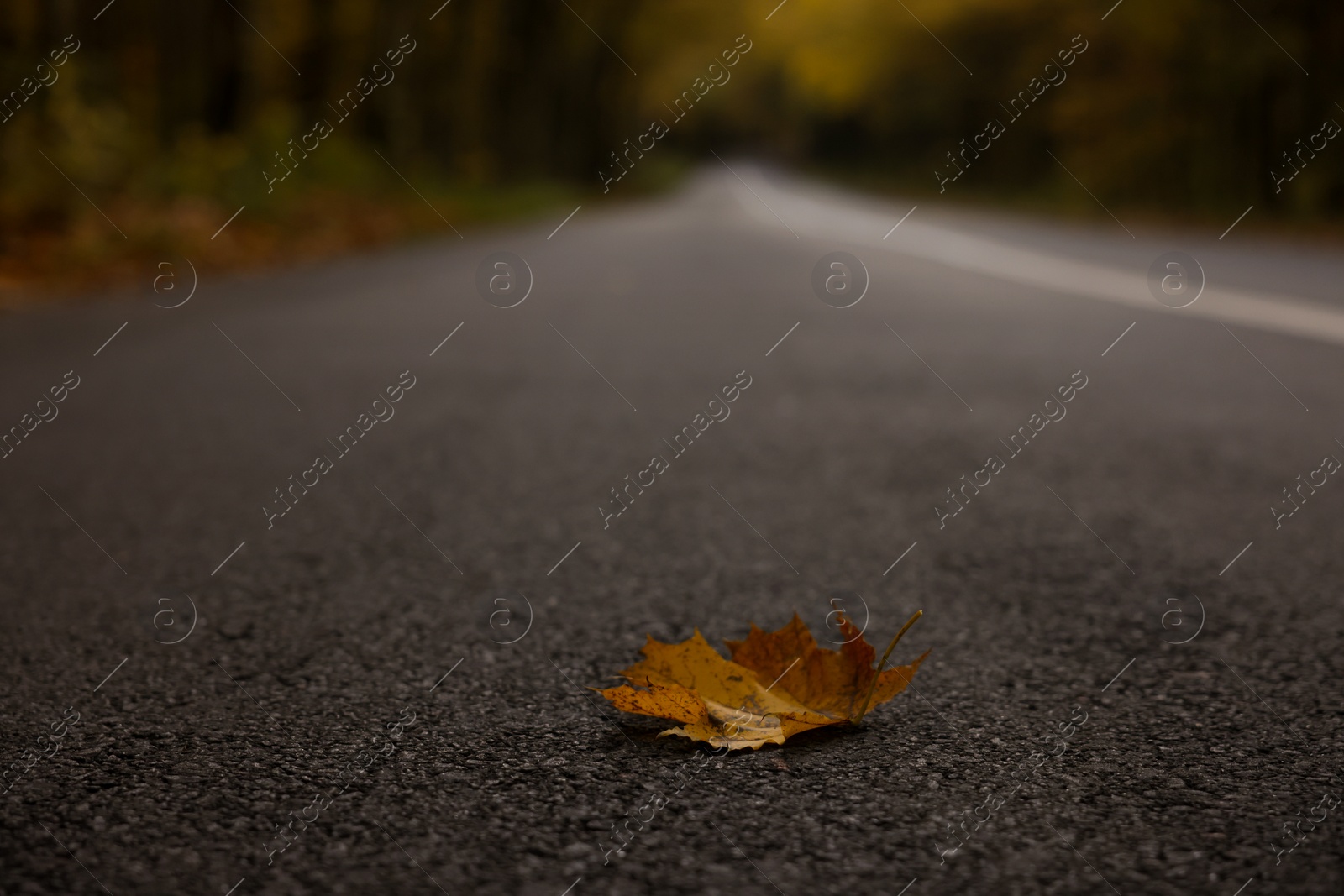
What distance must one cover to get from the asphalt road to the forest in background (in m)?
6.25

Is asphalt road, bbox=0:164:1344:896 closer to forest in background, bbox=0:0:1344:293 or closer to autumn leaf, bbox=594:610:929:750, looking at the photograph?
autumn leaf, bbox=594:610:929:750

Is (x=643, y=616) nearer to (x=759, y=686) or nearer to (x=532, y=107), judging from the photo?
(x=759, y=686)

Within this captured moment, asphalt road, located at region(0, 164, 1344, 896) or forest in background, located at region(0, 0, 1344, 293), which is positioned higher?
forest in background, located at region(0, 0, 1344, 293)

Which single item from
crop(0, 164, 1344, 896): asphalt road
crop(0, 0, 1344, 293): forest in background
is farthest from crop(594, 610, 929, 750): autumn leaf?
crop(0, 0, 1344, 293): forest in background

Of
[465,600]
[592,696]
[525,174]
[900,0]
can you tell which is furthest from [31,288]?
[900,0]

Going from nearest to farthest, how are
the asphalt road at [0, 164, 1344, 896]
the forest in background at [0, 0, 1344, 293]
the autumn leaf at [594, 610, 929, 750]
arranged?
the asphalt road at [0, 164, 1344, 896] → the autumn leaf at [594, 610, 929, 750] → the forest in background at [0, 0, 1344, 293]

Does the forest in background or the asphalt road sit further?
the forest in background

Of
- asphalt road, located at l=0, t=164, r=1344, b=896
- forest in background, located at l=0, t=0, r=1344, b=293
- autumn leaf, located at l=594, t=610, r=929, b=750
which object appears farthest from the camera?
forest in background, located at l=0, t=0, r=1344, b=293

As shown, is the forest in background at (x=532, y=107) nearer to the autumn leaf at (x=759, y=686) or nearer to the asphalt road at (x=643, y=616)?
the asphalt road at (x=643, y=616)

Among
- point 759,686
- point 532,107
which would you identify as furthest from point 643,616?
point 532,107

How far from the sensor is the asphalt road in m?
1.45

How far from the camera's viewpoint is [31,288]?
29.3ft

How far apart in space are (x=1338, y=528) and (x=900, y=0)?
4078cm

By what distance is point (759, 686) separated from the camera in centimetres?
178
